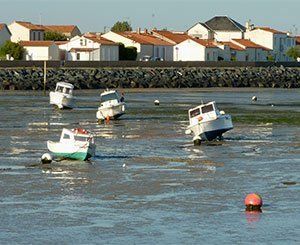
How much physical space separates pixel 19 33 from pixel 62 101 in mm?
79366

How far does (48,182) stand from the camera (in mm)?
35688

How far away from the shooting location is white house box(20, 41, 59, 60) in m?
133

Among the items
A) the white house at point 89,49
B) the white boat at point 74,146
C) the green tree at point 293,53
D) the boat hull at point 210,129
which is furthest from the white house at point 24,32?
the white boat at point 74,146

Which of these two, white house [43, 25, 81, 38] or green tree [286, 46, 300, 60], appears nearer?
white house [43, 25, 81, 38]

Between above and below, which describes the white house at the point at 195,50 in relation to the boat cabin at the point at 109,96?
above

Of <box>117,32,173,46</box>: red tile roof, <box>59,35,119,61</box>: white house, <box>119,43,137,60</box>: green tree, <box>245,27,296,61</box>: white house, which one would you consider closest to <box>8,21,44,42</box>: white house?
<box>117,32,173,46</box>: red tile roof

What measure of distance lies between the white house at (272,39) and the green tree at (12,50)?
53.7 metres

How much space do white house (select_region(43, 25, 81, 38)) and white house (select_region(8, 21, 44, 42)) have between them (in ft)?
56.0

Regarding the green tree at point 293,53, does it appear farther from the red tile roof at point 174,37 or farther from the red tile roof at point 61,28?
the red tile roof at point 61,28

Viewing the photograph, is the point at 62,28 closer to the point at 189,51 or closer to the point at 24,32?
the point at 24,32

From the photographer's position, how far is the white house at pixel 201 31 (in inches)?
6983

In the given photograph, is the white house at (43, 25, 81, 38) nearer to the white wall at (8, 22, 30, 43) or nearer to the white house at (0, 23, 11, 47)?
the white wall at (8, 22, 30, 43)

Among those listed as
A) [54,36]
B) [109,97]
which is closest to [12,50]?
[54,36]

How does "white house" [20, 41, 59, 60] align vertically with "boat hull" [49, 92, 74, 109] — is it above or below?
above
